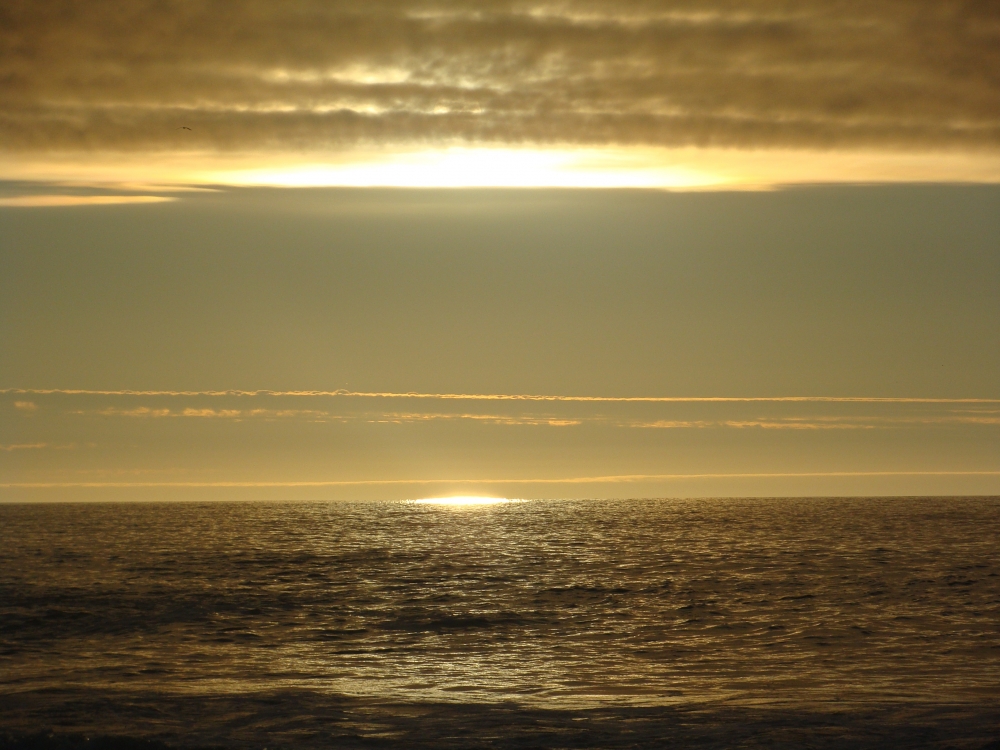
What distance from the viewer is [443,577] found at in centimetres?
4834

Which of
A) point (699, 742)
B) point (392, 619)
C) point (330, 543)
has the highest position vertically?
point (330, 543)

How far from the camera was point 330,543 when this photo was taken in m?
73.8

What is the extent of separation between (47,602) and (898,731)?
102 ft

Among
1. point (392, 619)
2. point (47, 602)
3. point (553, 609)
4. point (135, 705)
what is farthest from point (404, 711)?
point (47, 602)

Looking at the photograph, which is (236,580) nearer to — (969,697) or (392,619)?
(392,619)

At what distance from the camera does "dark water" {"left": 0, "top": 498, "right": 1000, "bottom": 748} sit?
19.3m

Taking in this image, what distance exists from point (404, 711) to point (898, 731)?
925 centimetres

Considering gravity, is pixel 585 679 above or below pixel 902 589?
below

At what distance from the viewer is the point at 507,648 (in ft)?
96.3

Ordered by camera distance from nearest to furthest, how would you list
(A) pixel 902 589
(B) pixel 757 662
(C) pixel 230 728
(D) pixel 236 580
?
(C) pixel 230 728 → (B) pixel 757 662 → (A) pixel 902 589 → (D) pixel 236 580

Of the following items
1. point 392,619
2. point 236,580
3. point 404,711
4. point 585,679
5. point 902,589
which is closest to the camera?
point 404,711

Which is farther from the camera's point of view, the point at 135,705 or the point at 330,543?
the point at 330,543

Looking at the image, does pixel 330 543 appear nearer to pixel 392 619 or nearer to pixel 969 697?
pixel 392 619

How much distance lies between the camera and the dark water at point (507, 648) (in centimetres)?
1934
